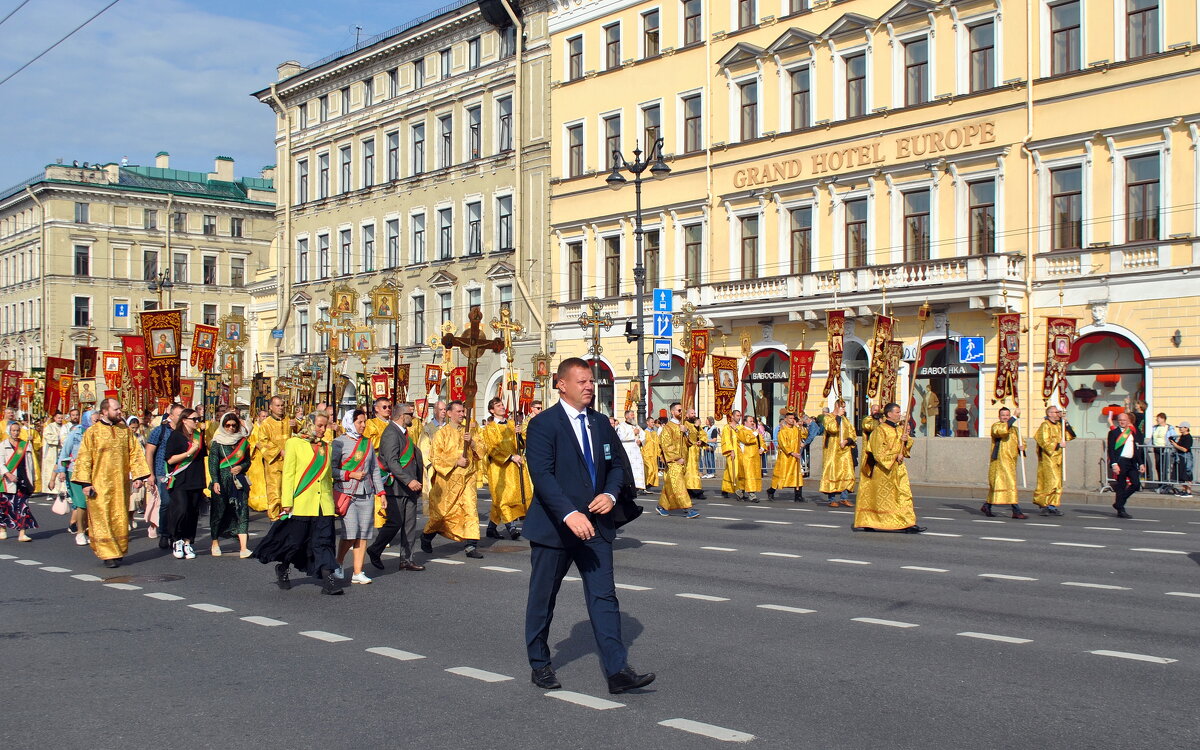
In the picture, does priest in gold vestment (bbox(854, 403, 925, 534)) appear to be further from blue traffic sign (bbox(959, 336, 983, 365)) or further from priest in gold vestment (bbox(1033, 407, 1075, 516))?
blue traffic sign (bbox(959, 336, 983, 365))

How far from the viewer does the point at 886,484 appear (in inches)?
683

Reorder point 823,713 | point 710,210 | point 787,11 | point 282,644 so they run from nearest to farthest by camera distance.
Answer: point 823,713 < point 282,644 < point 787,11 < point 710,210

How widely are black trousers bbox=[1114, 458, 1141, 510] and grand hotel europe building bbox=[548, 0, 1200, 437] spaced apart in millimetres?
8259

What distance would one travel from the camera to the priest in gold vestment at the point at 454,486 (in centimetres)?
1444

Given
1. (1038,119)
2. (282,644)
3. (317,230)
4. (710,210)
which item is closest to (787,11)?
(710,210)

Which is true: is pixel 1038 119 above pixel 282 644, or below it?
above

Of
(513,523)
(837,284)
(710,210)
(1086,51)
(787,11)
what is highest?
(787,11)

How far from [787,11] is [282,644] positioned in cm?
3211

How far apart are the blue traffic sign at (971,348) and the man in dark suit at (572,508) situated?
2588 cm

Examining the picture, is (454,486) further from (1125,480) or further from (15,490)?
(1125,480)

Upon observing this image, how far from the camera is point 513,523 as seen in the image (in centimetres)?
1766

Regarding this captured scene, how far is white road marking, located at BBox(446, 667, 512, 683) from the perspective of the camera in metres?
7.55

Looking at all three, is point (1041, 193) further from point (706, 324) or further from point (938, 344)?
point (706, 324)

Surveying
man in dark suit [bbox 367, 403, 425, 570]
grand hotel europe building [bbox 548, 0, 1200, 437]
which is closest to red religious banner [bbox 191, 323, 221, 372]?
grand hotel europe building [bbox 548, 0, 1200, 437]
